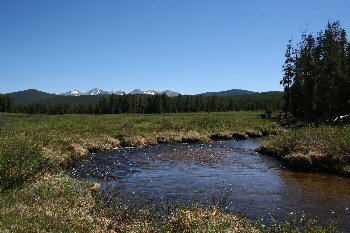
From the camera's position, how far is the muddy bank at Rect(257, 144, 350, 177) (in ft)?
70.8

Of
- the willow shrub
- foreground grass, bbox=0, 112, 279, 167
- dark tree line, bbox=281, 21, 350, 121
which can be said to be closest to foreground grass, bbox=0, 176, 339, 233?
the willow shrub

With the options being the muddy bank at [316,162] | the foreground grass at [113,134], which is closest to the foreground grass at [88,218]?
the foreground grass at [113,134]

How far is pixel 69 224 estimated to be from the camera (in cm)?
916

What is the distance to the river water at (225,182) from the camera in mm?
14656

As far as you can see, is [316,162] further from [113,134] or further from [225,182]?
[113,134]

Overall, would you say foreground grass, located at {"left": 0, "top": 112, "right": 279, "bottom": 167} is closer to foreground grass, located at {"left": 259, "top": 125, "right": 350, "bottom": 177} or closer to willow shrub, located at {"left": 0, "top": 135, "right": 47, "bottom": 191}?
willow shrub, located at {"left": 0, "top": 135, "right": 47, "bottom": 191}

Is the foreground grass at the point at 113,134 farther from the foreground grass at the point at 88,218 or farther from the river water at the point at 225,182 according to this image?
the foreground grass at the point at 88,218

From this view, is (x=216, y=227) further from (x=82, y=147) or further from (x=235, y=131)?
(x=235, y=131)

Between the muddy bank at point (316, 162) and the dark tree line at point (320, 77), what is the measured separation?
29.4m

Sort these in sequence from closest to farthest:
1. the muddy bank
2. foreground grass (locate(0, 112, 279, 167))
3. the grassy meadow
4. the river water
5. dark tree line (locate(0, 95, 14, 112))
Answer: the grassy meadow → the river water → the muddy bank → foreground grass (locate(0, 112, 279, 167)) → dark tree line (locate(0, 95, 14, 112))

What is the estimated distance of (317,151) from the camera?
2414 cm

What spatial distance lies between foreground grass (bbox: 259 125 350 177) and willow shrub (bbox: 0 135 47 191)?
16207mm

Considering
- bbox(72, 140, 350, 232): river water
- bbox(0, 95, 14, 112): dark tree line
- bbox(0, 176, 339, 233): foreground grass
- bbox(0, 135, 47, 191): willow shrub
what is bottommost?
bbox(72, 140, 350, 232): river water

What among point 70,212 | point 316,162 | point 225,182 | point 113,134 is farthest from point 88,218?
point 113,134
